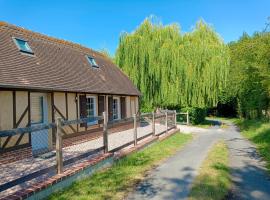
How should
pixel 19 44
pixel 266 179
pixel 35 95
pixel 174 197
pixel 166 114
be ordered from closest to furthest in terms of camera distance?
pixel 174 197
pixel 266 179
pixel 35 95
pixel 19 44
pixel 166 114

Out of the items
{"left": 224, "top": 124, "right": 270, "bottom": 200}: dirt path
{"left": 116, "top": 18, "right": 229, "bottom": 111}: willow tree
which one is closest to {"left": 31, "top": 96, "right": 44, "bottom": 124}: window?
{"left": 224, "top": 124, "right": 270, "bottom": 200}: dirt path

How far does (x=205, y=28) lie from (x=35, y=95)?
60.1 feet

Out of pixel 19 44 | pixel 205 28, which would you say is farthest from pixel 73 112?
pixel 205 28

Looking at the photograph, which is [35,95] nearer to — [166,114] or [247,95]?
[166,114]

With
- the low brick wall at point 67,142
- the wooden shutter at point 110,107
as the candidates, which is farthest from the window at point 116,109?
the wooden shutter at point 110,107

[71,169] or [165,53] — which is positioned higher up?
[165,53]

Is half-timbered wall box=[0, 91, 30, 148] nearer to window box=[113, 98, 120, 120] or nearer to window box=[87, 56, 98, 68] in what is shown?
window box=[87, 56, 98, 68]

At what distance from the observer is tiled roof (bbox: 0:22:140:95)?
1159 cm

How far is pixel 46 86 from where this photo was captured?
12180 mm

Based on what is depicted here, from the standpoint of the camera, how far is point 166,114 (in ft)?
58.4

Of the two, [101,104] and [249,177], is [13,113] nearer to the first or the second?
[101,104]

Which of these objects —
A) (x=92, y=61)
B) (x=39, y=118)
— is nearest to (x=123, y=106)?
(x=92, y=61)

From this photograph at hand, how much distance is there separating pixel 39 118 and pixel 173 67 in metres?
13.9

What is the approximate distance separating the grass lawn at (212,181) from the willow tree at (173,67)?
14391 millimetres
